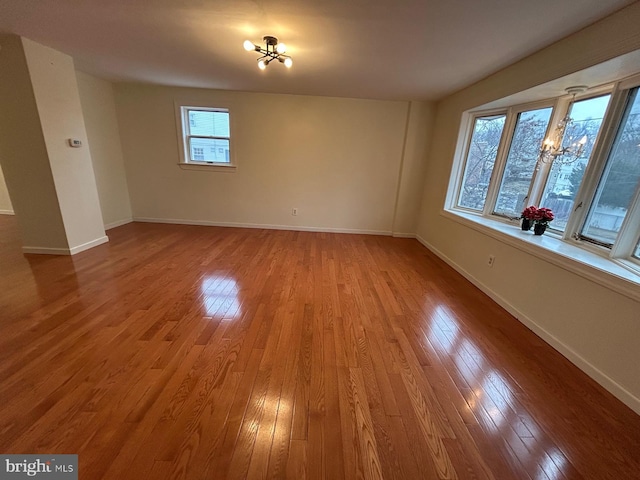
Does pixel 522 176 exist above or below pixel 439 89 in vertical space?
below

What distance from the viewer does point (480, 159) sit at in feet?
11.6

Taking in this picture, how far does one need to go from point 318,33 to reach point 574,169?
265 cm

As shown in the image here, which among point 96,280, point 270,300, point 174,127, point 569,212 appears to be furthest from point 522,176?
point 174,127

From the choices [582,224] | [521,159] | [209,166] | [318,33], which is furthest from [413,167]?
[209,166]

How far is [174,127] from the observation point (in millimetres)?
4438

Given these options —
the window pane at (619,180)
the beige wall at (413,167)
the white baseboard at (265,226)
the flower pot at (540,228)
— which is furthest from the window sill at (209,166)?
the window pane at (619,180)

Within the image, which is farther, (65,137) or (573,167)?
(65,137)

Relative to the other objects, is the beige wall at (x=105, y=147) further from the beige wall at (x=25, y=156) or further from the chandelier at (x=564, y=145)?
the chandelier at (x=564, y=145)

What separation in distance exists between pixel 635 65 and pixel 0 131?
19.1 ft

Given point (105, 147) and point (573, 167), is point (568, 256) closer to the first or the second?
point (573, 167)

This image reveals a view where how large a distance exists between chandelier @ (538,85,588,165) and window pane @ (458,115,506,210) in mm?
765

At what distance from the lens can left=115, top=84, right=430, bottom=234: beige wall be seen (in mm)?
4348

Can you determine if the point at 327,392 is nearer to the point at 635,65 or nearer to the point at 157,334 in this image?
the point at 157,334

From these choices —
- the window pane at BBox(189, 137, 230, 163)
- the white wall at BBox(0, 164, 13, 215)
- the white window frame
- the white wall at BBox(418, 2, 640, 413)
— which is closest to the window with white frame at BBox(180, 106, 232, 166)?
the window pane at BBox(189, 137, 230, 163)
